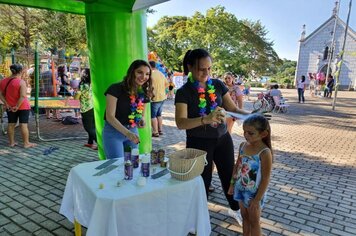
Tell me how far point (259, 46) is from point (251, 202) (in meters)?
37.1

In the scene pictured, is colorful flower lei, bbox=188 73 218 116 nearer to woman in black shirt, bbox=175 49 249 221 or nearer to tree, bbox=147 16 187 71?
woman in black shirt, bbox=175 49 249 221

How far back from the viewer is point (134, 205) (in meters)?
2.05

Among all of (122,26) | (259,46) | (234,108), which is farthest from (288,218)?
(259,46)

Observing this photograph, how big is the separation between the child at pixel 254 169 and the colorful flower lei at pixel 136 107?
1.26 meters

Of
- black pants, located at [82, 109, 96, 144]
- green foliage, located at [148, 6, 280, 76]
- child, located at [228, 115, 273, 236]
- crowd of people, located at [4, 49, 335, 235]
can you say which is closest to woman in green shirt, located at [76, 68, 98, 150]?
black pants, located at [82, 109, 96, 144]

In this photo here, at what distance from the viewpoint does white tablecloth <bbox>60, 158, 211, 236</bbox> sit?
197 centimetres

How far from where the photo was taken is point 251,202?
242cm

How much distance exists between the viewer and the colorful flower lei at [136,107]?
3115mm

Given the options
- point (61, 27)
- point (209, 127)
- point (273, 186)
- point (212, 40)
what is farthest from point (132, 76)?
point (212, 40)

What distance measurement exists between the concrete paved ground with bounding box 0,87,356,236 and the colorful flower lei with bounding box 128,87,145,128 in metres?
1.36

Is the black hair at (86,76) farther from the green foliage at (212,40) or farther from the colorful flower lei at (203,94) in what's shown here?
the green foliage at (212,40)

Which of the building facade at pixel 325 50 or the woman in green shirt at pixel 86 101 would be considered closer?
the woman in green shirt at pixel 86 101

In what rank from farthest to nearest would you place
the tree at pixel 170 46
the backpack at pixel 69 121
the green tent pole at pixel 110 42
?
the tree at pixel 170 46, the backpack at pixel 69 121, the green tent pole at pixel 110 42

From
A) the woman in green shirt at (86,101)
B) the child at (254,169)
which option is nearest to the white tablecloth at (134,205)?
the child at (254,169)
